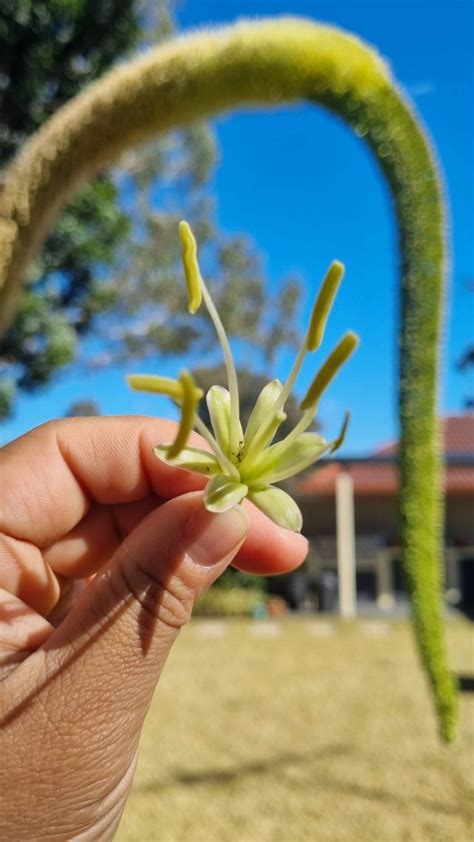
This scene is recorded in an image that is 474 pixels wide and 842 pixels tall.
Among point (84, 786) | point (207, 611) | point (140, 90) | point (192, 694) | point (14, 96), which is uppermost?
point (14, 96)

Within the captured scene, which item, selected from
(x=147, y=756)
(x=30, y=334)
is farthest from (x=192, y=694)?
(x=30, y=334)

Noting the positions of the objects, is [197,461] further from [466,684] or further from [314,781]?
[466,684]

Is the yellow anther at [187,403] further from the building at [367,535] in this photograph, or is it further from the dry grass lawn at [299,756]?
the building at [367,535]

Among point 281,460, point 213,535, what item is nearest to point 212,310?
point 281,460

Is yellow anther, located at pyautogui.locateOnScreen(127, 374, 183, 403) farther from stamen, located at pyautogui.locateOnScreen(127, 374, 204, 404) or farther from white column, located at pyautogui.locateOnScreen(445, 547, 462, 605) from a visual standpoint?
white column, located at pyautogui.locateOnScreen(445, 547, 462, 605)

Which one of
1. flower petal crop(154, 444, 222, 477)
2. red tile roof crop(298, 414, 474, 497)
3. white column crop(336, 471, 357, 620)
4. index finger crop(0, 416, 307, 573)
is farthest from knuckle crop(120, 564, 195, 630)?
red tile roof crop(298, 414, 474, 497)

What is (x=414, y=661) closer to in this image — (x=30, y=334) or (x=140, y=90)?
(x=30, y=334)

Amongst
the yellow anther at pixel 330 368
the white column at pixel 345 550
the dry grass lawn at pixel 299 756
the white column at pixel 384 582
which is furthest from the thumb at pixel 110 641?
the white column at pixel 384 582
